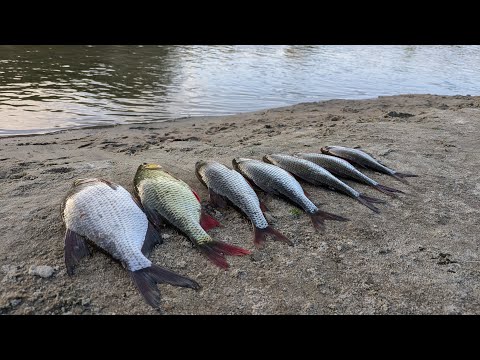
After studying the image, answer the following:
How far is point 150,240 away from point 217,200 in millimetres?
923

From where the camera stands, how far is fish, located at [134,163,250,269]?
303 centimetres

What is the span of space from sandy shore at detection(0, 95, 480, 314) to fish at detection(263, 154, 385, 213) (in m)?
0.10

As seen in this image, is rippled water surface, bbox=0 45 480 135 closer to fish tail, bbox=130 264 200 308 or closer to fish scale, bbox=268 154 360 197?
fish scale, bbox=268 154 360 197

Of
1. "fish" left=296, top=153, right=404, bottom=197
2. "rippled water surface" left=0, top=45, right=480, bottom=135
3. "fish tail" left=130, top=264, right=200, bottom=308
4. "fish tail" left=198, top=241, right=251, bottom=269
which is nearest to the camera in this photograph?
"fish tail" left=130, top=264, right=200, bottom=308

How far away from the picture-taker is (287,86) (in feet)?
44.1

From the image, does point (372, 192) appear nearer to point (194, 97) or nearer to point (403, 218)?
point (403, 218)

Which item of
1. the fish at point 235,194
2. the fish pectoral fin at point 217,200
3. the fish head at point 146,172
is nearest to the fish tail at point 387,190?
the fish at point 235,194

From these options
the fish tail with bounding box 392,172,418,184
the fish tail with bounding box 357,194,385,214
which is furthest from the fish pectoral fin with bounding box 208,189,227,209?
the fish tail with bounding box 392,172,418,184

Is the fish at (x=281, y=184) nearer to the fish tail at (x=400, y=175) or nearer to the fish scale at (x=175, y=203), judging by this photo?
the fish scale at (x=175, y=203)

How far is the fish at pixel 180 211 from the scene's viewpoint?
303 cm

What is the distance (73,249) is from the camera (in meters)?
2.92

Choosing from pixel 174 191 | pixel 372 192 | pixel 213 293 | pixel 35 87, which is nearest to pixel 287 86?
pixel 35 87

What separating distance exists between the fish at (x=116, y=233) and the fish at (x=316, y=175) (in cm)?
189
